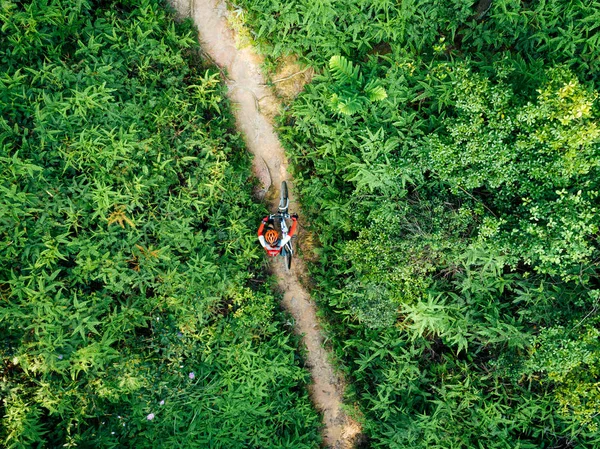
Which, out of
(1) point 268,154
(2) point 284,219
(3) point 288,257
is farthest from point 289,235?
(1) point 268,154

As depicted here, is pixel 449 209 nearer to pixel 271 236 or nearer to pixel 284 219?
pixel 284 219

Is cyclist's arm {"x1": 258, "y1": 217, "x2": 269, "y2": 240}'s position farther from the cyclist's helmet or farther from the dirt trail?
the dirt trail

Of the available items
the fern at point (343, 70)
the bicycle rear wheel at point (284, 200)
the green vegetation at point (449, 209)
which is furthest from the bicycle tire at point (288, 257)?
the fern at point (343, 70)

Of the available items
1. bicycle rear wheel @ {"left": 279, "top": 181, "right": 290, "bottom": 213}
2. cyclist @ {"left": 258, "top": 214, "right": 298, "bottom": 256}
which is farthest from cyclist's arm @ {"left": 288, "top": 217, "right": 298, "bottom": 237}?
bicycle rear wheel @ {"left": 279, "top": 181, "right": 290, "bottom": 213}

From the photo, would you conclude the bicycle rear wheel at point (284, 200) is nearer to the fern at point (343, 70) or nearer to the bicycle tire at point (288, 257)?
the bicycle tire at point (288, 257)

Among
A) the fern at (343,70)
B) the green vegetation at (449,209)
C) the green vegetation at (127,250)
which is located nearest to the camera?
the green vegetation at (449,209)
